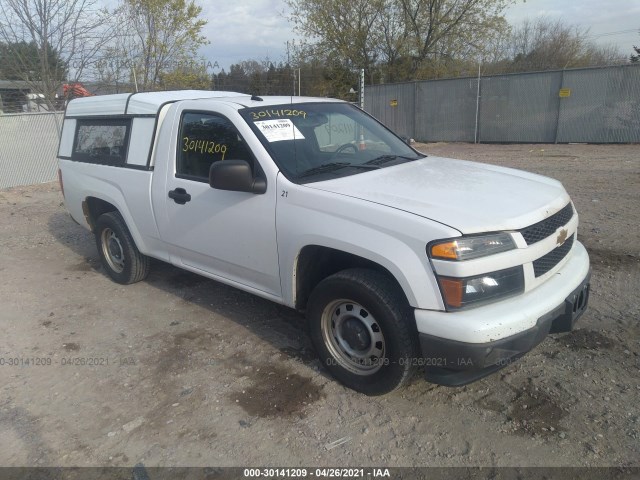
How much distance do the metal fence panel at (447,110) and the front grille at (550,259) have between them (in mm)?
16880

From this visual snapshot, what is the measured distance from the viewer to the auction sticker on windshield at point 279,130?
3639 mm

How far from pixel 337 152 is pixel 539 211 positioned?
154cm

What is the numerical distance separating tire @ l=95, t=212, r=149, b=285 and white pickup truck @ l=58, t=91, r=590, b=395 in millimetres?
188

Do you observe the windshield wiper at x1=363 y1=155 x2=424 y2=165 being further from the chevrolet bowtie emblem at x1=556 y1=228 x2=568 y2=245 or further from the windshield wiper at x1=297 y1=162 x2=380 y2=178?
the chevrolet bowtie emblem at x1=556 y1=228 x2=568 y2=245

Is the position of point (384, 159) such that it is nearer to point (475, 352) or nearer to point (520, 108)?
point (475, 352)

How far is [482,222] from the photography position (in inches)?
105

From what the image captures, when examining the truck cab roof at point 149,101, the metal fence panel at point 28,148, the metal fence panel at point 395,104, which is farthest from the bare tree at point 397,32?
the truck cab roof at point 149,101

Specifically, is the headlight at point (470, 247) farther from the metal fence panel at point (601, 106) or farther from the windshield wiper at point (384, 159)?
the metal fence panel at point (601, 106)

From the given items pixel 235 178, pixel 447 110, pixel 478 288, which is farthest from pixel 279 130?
pixel 447 110

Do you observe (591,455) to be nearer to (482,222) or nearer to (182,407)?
(482,222)

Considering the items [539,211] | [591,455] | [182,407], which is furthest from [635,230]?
[182,407]

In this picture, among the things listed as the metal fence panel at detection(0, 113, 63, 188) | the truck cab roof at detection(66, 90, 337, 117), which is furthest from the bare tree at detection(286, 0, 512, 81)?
the truck cab roof at detection(66, 90, 337, 117)

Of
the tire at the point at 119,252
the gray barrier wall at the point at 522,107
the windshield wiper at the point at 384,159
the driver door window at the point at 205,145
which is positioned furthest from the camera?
the gray barrier wall at the point at 522,107

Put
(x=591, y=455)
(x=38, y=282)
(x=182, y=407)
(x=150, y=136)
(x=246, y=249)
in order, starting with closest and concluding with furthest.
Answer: (x=591, y=455), (x=182, y=407), (x=246, y=249), (x=150, y=136), (x=38, y=282)
